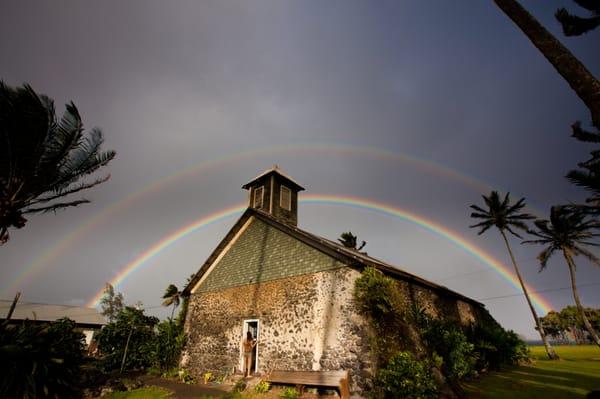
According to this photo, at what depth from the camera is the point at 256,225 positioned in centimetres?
1727

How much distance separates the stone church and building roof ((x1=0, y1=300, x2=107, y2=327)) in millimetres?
25842

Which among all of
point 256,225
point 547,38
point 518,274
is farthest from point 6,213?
point 518,274

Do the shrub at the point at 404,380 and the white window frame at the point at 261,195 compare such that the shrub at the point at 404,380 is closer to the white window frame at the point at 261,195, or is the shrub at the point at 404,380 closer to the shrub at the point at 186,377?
the shrub at the point at 186,377

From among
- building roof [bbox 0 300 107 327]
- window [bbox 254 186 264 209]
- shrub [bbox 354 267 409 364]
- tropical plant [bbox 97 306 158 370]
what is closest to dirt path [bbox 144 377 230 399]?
tropical plant [bbox 97 306 158 370]

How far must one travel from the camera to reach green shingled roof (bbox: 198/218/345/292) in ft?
43.4

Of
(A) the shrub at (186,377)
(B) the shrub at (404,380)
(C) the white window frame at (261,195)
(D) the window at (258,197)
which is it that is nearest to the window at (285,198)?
(C) the white window frame at (261,195)

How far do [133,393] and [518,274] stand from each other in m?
35.3

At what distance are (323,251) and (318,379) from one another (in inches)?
192

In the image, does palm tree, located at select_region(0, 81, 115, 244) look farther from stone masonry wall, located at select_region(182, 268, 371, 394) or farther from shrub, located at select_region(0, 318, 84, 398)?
stone masonry wall, located at select_region(182, 268, 371, 394)

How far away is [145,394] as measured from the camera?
11664 mm

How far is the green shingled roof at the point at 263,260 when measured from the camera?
1323 centimetres

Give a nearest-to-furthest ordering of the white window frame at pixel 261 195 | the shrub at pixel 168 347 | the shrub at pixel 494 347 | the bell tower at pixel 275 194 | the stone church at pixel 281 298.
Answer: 1. the stone church at pixel 281 298
2. the shrub at pixel 494 347
3. the shrub at pixel 168 347
4. the bell tower at pixel 275 194
5. the white window frame at pixel 261 195

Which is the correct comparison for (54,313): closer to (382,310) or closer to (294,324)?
(294,324)

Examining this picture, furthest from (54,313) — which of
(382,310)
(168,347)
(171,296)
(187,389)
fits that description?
(382,310)
